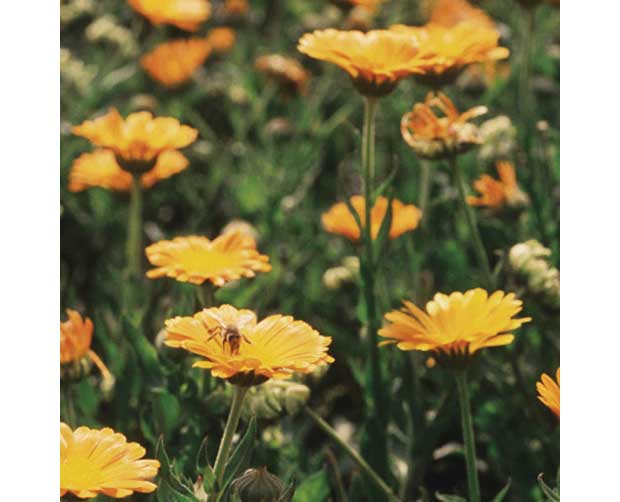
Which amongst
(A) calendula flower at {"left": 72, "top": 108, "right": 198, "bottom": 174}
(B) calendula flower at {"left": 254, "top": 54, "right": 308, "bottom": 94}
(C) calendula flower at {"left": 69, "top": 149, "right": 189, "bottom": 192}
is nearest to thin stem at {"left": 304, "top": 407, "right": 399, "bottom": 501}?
(A) calendula flower at {"left": 72, "top": 108, "right": 198, "bottom": 174}

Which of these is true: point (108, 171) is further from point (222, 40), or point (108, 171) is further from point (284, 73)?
point (222, 40)

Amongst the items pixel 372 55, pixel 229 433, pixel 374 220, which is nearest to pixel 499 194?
pixel 374 220

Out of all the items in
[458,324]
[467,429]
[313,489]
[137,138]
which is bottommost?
[313,489]

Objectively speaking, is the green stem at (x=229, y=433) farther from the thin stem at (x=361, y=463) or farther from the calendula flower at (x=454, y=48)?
the calendula flower at (x=454, y=48)

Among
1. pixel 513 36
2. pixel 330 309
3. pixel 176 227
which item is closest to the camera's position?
pixel 330 309

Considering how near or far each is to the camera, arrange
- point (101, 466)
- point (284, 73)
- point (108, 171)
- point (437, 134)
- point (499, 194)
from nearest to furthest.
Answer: point (101, 466) < point (437, 134) < point (499, 194) < point (108, 171) < point (284, 73)
